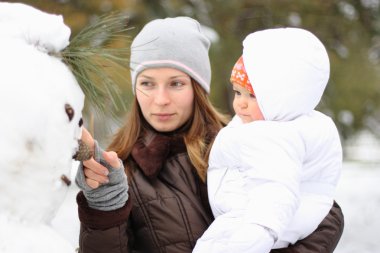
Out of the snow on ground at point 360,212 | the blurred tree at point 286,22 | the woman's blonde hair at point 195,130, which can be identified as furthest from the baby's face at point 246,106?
the blurred tree at point 286,22

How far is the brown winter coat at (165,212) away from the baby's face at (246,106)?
0.33m

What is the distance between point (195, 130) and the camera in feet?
7.32

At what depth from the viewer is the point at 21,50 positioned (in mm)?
1290

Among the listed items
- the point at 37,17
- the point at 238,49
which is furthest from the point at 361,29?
the point at 37,17

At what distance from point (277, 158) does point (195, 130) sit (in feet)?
1.83

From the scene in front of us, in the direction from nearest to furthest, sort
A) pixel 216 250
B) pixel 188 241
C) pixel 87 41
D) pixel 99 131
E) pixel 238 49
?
pixel 87 41
pixel 216 250
pixel 99 131
pixel 188 241
pixel 238 49

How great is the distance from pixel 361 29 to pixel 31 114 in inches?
305

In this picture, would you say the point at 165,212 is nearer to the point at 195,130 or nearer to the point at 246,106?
the point at 195,130

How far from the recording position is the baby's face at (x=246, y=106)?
1902mm

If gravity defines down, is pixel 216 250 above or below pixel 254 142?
below

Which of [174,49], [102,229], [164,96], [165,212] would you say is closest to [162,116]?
[164,96]

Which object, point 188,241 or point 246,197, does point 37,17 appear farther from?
point 188,241

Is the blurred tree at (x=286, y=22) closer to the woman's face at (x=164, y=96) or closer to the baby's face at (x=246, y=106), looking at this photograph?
the woman's face at (x=164, y=96)

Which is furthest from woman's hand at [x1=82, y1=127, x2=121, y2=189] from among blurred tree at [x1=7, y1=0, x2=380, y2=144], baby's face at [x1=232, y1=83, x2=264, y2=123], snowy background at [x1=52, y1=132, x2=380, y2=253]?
blurred tree at [x1=7, y1=0, x2=380, y2=144]
